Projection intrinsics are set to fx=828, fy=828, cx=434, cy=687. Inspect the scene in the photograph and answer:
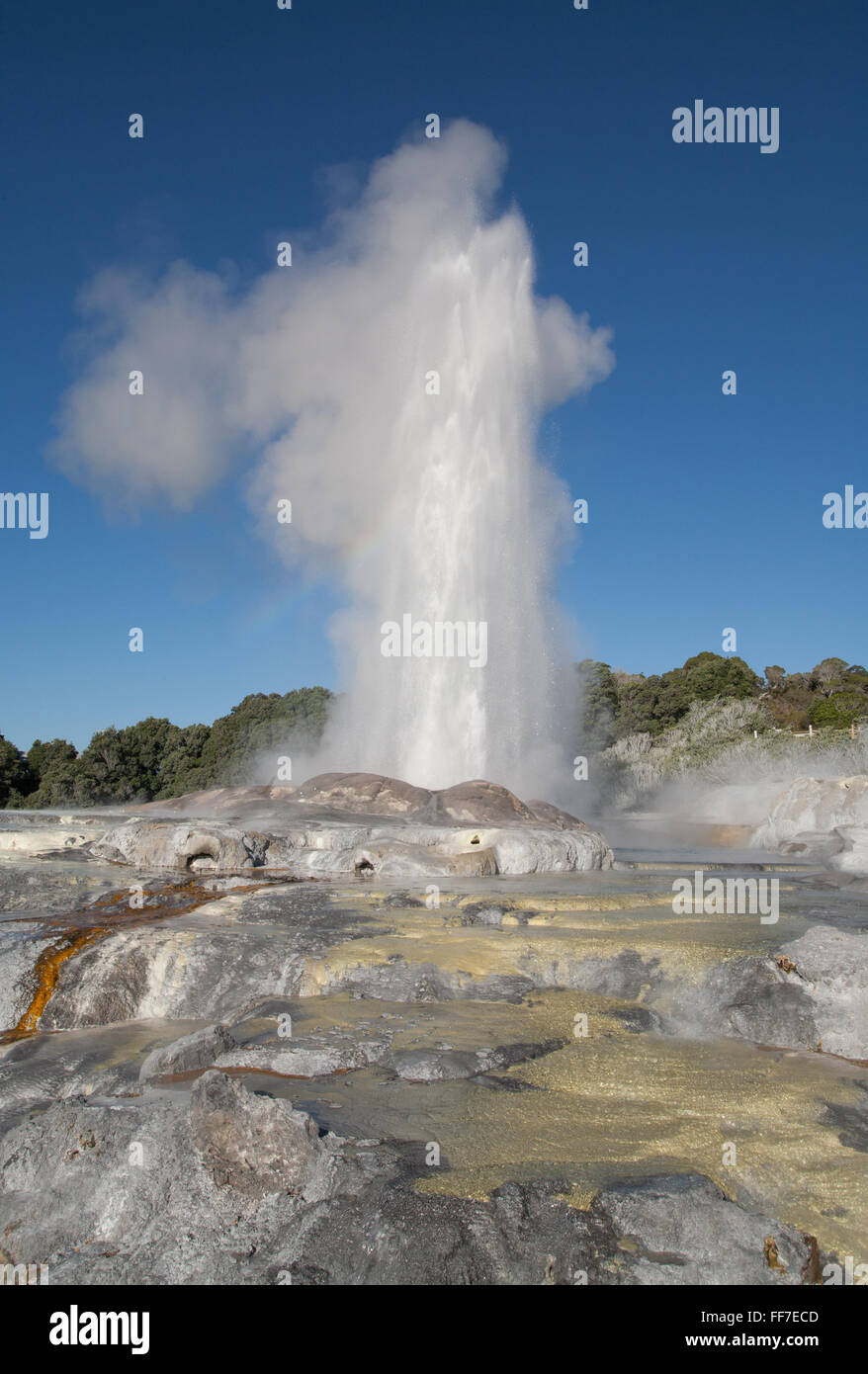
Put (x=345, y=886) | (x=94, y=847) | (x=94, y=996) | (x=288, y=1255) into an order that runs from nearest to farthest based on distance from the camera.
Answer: (x=288, y=1255) < (x=94, y=996) < (x=345, y=886) < (x=94, y=847)

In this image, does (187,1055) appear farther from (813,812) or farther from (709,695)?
(709,695)

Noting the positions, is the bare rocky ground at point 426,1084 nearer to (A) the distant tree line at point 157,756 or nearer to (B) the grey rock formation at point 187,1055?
(B) the grey rock formation at point 187,1055

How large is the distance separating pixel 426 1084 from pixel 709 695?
54868mm

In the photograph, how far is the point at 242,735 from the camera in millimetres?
45812

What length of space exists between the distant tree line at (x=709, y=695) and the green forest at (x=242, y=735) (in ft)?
0.29

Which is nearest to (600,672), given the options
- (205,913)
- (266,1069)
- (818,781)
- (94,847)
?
(818,781)

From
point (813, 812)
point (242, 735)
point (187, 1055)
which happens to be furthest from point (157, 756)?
point (187, 1055)

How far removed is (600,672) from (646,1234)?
49780 millimetres

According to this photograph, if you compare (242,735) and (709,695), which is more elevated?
(709,695)

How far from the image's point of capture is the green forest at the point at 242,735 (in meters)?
41.1

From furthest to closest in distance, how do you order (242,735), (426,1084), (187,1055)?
(242,735) < (187,1055) < (426,1084)

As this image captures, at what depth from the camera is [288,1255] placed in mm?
3902

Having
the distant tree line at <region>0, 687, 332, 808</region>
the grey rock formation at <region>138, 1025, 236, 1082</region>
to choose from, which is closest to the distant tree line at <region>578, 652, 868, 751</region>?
the distant tree line at <region>0, 687, 332, 808</region>

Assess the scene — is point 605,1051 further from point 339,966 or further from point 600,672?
point 600,672
